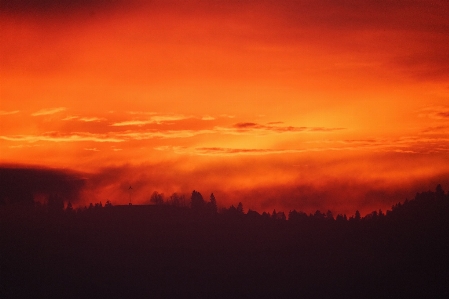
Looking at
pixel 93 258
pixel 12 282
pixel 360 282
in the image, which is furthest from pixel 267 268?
pixel 12 282

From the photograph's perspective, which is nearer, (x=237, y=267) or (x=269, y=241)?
(x=237, y=267)

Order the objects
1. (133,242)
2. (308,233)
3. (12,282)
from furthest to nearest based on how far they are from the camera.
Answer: (308,233) < (133,242) < (12,282)

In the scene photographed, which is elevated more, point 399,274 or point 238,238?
point 238,238

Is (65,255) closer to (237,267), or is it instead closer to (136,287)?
(136,287)

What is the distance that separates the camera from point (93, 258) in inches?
6284

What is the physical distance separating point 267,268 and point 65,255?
5376 centimetres

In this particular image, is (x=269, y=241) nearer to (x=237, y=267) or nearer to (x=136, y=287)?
(x=237, y=267)

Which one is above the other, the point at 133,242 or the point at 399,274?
the point at 133,242

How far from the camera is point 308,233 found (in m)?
180

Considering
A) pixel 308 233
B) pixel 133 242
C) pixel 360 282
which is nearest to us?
pixel 360 282

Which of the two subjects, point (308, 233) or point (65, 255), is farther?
point (308, 233)

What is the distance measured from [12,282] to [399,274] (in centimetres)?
9578

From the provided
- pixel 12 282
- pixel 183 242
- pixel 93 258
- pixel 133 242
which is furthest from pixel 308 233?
pixel 12 282

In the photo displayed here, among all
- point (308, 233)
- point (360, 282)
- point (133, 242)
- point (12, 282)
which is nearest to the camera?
point (12, 282)
